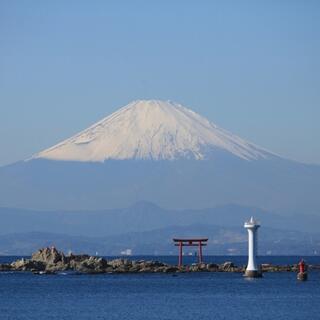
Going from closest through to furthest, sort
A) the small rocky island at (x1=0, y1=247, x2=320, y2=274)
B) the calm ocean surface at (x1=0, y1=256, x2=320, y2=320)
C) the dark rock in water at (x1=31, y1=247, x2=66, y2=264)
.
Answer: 1. the calm ocean surface at (x1=0, y1=256, x2=320, y2=320)
2. the small rocky island at (x1=0, y1=247, x2=320, y2=274)
3. the dark rock in water at (x1=31, y1=247, x2=66, y2=264)

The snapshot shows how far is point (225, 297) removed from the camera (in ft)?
216

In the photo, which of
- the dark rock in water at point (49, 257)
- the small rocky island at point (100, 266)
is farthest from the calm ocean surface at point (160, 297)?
the dark rock in water at point (49, 257)

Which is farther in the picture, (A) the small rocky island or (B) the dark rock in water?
(B) the dark rock in water

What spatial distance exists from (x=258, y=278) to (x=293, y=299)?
1645cm

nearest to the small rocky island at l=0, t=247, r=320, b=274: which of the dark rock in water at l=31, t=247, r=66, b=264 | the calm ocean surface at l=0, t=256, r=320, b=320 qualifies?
the dark rock in water at l=31, t=247, r=66, b=264

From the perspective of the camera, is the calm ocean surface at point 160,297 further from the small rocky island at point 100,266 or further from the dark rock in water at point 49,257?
the dark rock in water at point 49,257

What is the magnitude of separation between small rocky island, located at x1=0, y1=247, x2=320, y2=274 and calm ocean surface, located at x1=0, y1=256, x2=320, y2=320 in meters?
4.53

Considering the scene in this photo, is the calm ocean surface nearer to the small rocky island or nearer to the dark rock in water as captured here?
the small rocky island

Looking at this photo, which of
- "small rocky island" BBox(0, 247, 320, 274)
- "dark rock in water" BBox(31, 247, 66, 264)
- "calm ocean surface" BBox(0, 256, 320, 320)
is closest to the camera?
"calm ocean surface" BBox(0, 256, 320, 320)

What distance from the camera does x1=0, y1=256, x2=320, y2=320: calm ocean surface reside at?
183 ft

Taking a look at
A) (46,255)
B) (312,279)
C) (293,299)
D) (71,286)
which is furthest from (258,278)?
(46,255)

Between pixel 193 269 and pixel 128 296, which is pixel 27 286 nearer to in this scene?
pixel 128 296

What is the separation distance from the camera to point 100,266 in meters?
95.0

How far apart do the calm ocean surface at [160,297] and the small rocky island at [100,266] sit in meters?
4.53
